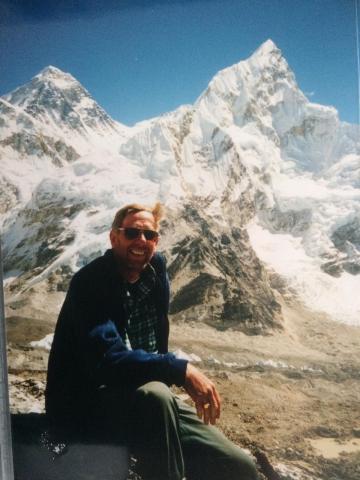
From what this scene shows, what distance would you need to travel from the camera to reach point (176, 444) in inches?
133

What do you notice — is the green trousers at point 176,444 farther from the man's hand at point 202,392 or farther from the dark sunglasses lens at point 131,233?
the dark sunglasses lens at point 131,233

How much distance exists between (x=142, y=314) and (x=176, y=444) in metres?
1.06

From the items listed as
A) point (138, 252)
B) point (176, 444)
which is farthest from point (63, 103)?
point (176, 444)

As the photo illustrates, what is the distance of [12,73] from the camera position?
161 inches

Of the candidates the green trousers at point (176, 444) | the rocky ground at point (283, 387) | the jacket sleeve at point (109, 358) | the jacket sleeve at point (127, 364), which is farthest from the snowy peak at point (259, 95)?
the green trousers at point (176, 444)

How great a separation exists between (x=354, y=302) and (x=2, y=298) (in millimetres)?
3457

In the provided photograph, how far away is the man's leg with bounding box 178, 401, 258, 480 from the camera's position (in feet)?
11.3

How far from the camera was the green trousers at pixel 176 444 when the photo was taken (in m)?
3.30

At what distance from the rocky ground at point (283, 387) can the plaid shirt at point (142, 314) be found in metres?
0.48

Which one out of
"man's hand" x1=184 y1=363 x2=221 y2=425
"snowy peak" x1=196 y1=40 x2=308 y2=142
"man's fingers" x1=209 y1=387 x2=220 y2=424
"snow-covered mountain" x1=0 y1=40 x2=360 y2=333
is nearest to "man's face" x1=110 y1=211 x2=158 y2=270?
"snow-covered mountain" x1=0 y1=40 x2=360 y2=333

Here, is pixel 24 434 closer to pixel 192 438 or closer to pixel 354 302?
pixel 192 438

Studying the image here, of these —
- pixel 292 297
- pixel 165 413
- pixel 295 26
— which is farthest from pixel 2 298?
pixel 295 26

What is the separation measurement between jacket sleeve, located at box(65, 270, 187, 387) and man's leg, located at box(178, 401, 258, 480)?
18.5 inches

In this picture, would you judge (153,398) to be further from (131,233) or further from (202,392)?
(131,233)
